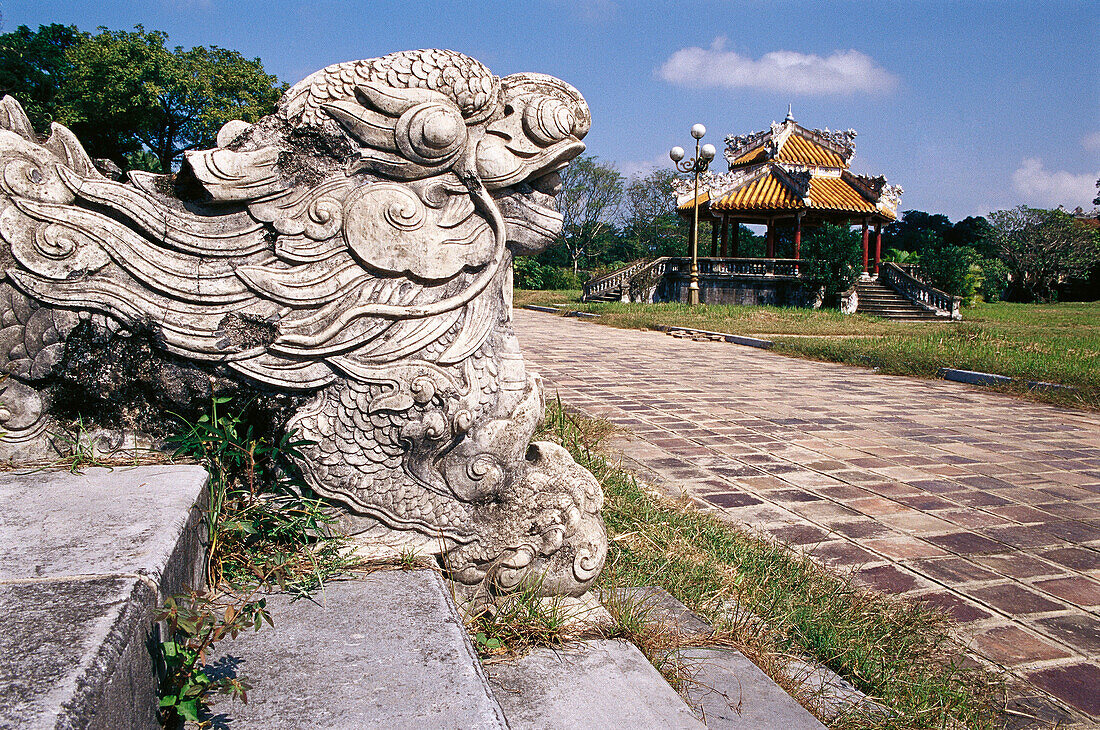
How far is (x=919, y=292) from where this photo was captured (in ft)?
69.3

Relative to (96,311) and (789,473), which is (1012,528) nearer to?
(789,473)

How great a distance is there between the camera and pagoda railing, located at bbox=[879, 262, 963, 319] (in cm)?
2016

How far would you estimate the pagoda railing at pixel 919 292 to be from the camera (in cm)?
2016

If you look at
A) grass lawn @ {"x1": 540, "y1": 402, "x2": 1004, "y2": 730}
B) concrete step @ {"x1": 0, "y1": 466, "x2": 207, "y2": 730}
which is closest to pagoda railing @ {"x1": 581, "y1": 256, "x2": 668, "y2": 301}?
grass lawn @ {"x1": 540, "y1": 402, "x2": 1004, "y2": 730}

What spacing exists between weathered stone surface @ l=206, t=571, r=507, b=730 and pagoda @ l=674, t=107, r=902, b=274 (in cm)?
2249

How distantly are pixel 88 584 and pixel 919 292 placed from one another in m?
23.1

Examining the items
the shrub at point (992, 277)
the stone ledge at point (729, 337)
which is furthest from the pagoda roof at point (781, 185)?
the shrub at point (992, 277)

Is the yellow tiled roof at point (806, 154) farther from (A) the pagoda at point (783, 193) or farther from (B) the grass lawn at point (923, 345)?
(B) the grass lawn at point (923, 345)

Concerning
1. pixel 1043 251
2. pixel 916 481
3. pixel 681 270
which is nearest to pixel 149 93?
pixel 681 270

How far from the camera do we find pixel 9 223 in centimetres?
177

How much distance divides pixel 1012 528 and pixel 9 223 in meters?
3.79

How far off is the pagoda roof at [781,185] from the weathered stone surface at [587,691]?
69.3ft

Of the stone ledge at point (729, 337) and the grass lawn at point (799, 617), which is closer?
the grass lawn at point (799, 617)

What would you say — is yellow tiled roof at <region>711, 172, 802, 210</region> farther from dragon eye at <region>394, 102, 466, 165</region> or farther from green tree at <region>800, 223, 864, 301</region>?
dragon eye at <region>394, 102, 466, 165</region>
